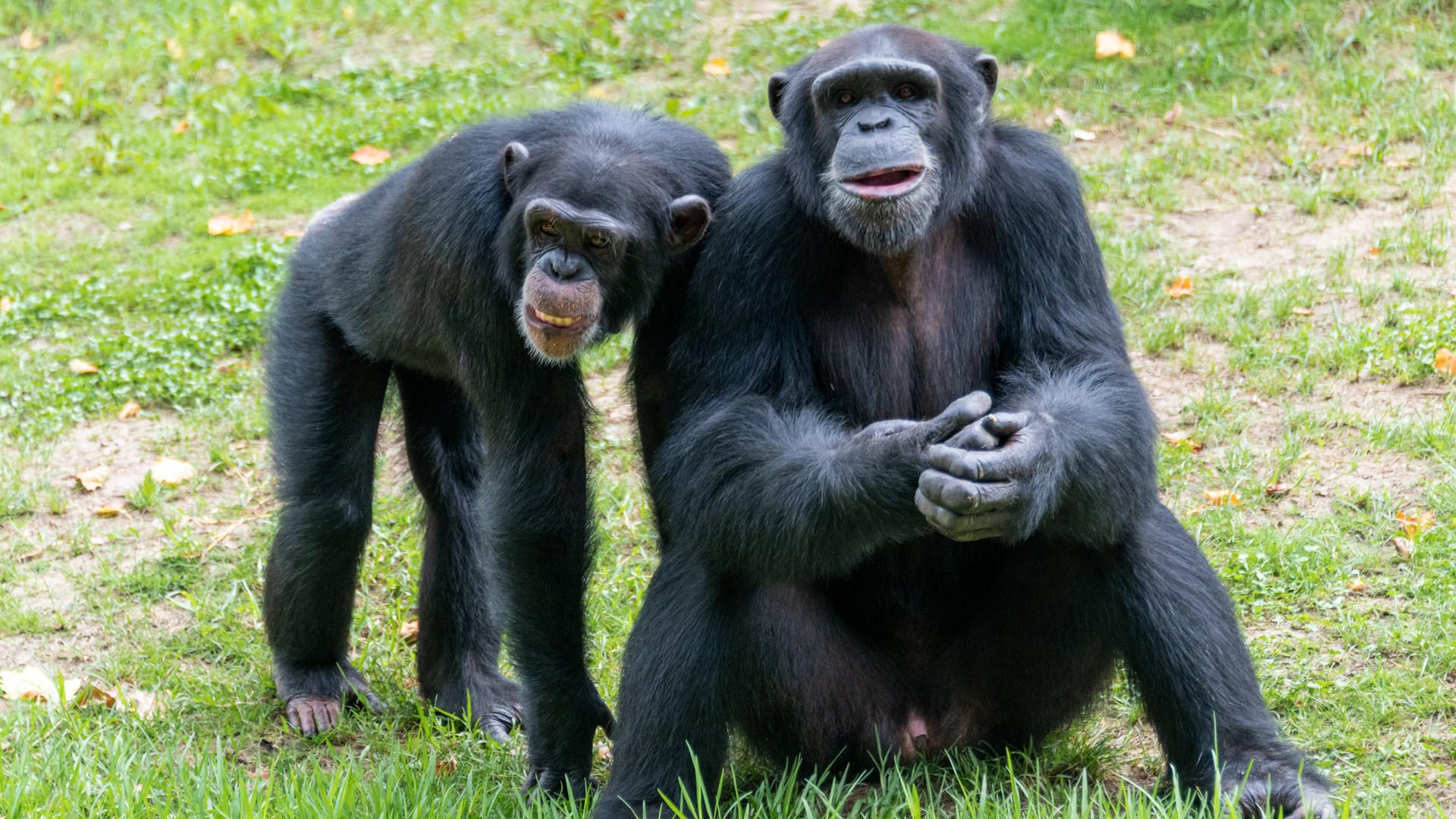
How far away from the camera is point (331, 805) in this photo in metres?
5.13

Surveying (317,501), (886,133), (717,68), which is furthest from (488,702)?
(717,68)

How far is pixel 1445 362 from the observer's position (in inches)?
311

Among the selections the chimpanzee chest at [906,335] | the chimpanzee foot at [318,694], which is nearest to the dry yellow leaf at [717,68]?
the chimpanzee foot at [318,694]

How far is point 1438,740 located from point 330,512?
4.44 metres

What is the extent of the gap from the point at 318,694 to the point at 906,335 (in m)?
3.19

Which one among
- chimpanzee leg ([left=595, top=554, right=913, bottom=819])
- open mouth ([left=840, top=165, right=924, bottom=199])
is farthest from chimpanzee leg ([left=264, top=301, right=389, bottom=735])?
open mouth ([left=840, top=165, right=924, bottom=199])

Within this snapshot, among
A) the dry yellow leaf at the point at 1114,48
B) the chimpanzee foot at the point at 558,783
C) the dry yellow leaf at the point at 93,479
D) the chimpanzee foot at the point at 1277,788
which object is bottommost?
the dry yellow leaf at the point at 93,479

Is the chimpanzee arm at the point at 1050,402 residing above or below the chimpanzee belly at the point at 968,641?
above

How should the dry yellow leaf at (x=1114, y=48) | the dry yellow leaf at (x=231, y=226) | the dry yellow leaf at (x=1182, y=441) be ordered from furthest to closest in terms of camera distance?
the dry yellow leaf at (x=1114, y=48) → the dry yellow leaf at (x=231, y=226) → the dry yellow leaf at (x=1182, y=441)

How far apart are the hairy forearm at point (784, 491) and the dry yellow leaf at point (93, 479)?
4.67 meters

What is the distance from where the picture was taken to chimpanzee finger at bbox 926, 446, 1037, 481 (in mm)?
4383

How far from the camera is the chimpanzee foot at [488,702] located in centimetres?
673

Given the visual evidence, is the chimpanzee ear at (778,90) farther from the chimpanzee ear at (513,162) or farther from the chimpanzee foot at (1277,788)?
the chimpanzee foot at (1277,788)

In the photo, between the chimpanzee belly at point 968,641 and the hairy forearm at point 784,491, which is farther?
the chimpanzee belly at point 968,641
